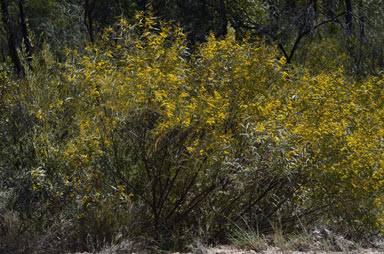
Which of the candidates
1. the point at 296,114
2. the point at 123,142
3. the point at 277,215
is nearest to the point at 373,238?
the point at 277,215

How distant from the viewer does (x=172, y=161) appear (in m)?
4.28

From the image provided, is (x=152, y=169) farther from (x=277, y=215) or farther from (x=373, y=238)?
(x=373, y=238)

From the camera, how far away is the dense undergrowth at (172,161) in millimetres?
4281

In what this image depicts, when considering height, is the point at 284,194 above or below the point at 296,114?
below

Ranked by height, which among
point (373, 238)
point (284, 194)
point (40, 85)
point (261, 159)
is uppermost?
point (40, 85)

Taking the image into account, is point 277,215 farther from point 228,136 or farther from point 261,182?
point 228,136

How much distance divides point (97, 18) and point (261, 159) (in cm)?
882

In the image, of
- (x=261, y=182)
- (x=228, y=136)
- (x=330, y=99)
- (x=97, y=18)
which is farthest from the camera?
(x=97, y=18)

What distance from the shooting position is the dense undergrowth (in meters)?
4.28

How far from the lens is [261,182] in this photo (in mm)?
4648

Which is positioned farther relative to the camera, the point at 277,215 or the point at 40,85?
the point at 40,85

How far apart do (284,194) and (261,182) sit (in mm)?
372

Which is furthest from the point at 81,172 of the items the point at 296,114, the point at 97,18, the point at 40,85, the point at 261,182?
the point at 97,18

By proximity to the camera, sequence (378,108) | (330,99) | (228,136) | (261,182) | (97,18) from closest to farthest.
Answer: (228,136) < (261,182) < (330,99) < (378,108) < (97,18)
